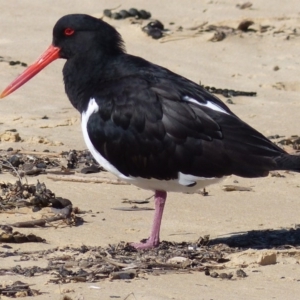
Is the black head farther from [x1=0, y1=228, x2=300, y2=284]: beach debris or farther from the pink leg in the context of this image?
[x1=0, y1=228, x2=300, y2=284]: beach debris

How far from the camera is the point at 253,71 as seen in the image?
40.0 ft

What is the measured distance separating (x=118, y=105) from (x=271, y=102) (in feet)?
15.0

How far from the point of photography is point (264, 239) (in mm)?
6895

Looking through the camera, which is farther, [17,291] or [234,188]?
[234,188]

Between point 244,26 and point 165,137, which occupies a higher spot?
point 244,26

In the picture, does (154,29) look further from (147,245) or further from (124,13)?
(147,245)

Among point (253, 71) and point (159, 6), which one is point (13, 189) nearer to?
point (253, 71)

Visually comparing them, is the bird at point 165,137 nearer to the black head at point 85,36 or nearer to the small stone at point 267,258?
the black head at point 85,36

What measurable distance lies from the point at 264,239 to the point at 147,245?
0.88 metres

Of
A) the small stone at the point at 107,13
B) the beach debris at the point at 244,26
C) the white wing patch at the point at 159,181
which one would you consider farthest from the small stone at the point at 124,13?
the white wing patch at the point at 159,181

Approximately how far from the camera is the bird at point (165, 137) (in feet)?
21.8

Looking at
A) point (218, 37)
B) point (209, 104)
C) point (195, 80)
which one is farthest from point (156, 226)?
point (218, 37)

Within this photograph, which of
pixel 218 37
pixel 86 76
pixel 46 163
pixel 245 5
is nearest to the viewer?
pixel 86 76

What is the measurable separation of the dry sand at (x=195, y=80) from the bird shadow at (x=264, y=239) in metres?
0.14
